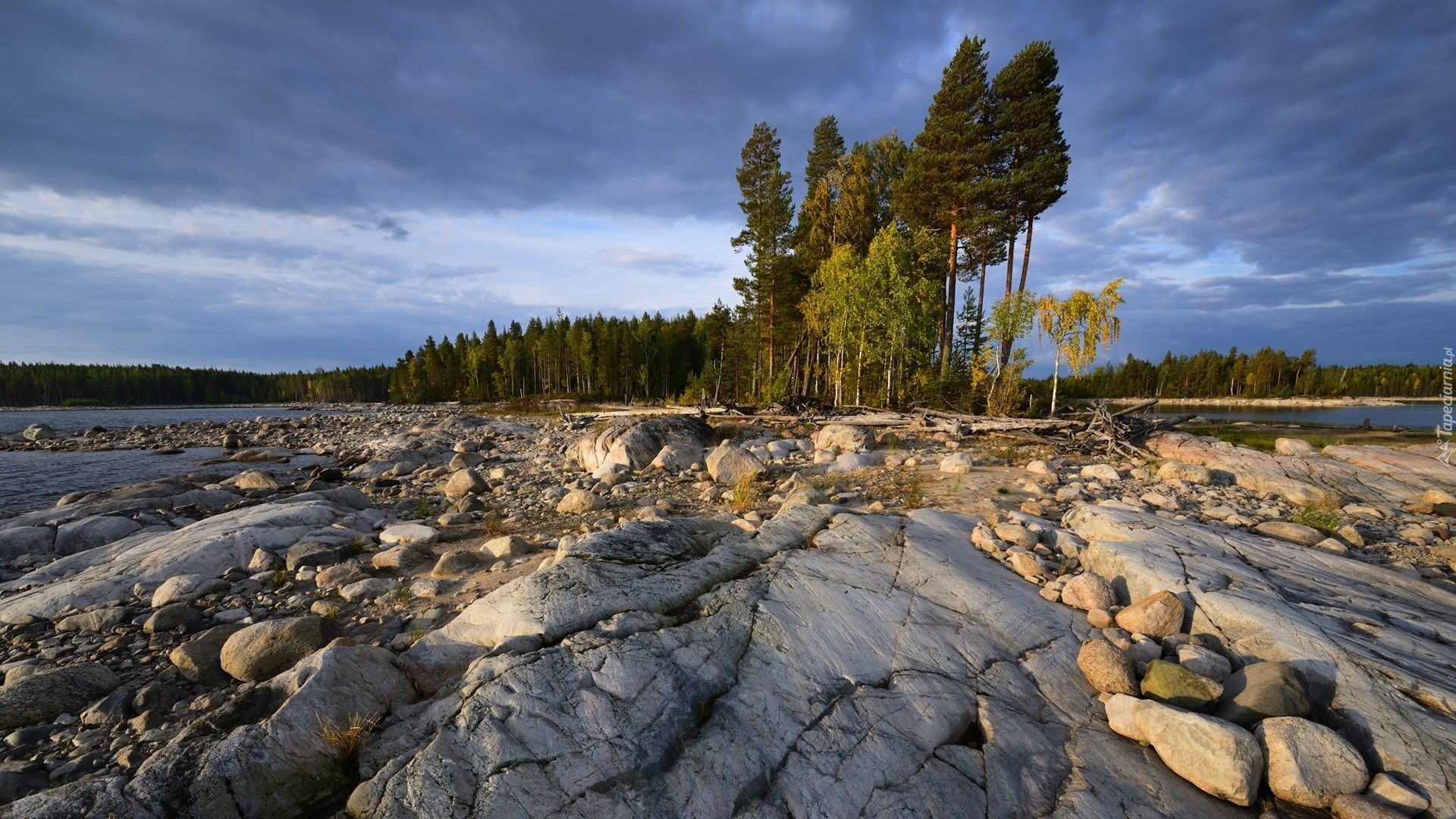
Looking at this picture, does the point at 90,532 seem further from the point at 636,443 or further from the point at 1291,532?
the point at 1291,532

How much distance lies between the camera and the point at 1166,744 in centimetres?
369

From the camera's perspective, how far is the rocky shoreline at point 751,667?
3246mm

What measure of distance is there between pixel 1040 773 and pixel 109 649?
9.12 meters

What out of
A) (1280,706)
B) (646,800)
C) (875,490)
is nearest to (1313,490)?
(875,490)

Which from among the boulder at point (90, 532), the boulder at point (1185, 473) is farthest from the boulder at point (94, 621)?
the boulder at point (1185, 473)

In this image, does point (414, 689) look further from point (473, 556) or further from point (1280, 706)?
point (1280, 706)

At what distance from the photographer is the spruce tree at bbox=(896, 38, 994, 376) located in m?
24.3

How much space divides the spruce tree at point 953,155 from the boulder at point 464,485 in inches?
876

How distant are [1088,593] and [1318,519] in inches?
271

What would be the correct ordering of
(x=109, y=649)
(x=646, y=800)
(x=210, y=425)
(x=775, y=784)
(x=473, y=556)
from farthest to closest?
(x=210, y=425) < (x=473, y=556) < (x=109, y=649) < (x=775, y=784) < (x=646, y=800)

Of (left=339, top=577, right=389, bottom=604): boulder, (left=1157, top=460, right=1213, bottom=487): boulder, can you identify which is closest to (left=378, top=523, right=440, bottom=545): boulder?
(left=339, top=577, right=389, bottom=604): boulder

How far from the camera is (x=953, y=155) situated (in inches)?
961

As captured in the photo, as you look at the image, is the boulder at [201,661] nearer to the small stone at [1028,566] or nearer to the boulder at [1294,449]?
the small stone at [1028,566]

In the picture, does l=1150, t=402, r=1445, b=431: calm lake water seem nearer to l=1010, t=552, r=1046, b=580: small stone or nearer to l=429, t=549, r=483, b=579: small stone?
l=1010, t=552, r=1046, b=580: small stone
